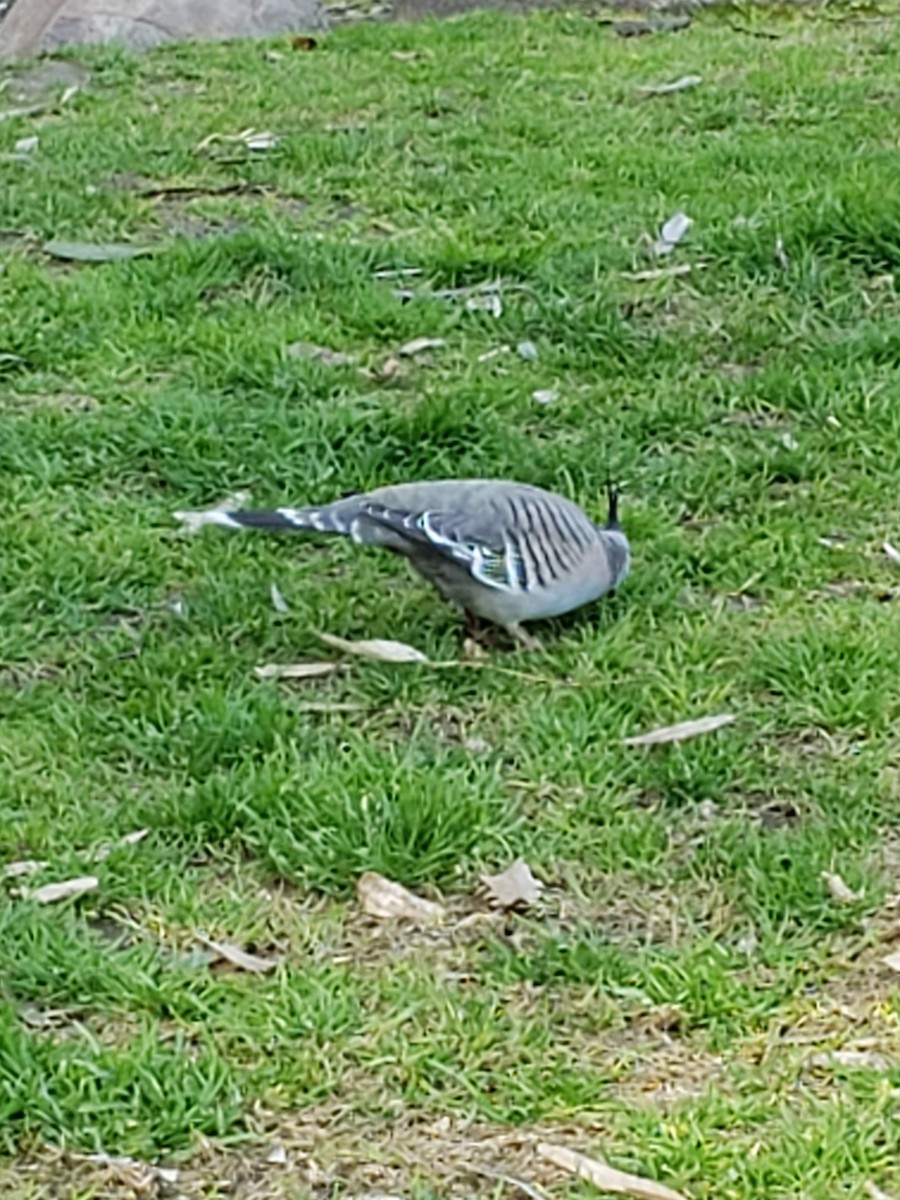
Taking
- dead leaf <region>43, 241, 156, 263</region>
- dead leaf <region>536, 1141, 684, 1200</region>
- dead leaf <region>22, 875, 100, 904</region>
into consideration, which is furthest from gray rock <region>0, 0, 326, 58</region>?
dead leaf <region>536, 1141, 684, 1200</region>

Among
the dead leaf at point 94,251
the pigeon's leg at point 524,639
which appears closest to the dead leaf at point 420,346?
the dead leaf at point 94,251

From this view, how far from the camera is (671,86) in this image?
24.6 feet

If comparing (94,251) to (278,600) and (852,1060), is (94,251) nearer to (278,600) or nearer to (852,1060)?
(278,600)

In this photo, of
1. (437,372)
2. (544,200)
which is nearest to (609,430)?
(437,372)

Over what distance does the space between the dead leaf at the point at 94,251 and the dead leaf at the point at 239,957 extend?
10.6 ft

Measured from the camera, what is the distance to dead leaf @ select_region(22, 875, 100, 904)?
300cm

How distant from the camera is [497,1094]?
263cm

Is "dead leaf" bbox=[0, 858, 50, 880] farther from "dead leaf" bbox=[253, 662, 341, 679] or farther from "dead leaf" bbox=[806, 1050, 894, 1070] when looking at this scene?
"dead leaf" bbox=[806, 1050, 894, 1070]

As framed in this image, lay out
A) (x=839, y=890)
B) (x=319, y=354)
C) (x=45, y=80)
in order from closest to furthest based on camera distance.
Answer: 1. (x=839, y=890)
2. (x=319, y=354)
3. (x=45, y=80)

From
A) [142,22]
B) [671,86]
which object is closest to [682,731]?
[671,86]

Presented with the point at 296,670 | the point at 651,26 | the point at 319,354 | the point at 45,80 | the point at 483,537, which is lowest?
the point at 651,26

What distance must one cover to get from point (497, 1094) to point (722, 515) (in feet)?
6.31

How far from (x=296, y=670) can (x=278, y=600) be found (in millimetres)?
292

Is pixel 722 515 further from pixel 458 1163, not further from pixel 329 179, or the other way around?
pixel 329 179
